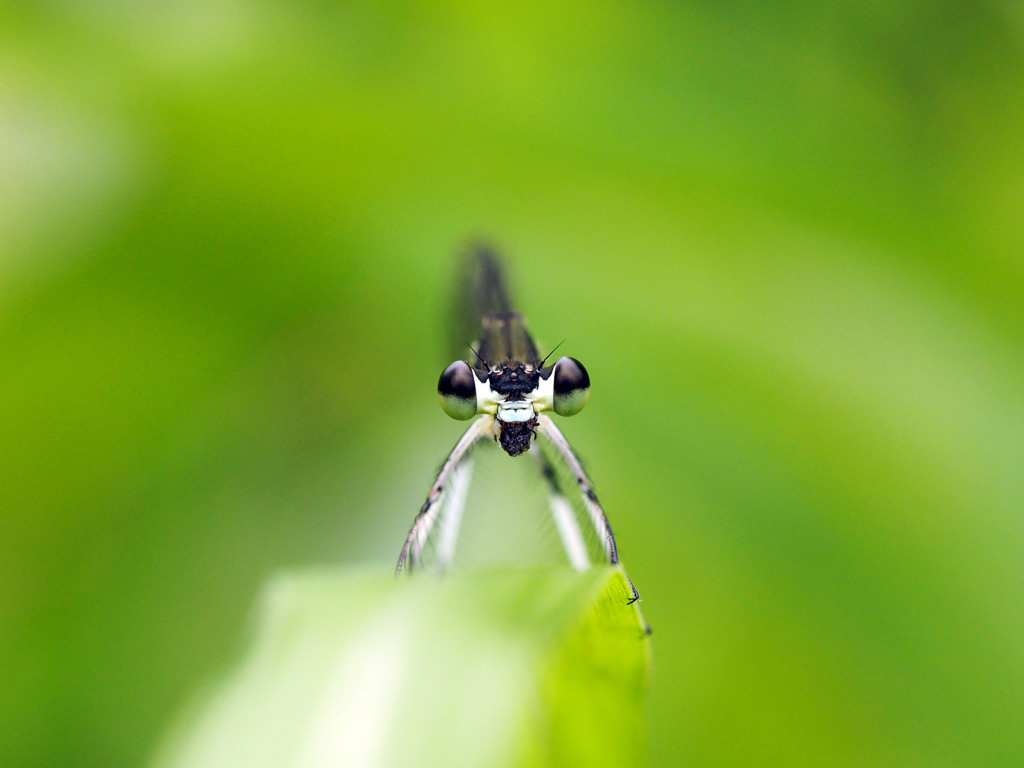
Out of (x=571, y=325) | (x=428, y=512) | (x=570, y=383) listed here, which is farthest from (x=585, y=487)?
Answer: (x=571, y=325)

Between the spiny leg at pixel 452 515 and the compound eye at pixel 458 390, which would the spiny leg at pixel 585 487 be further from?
the spiny leg at pixel 452 515

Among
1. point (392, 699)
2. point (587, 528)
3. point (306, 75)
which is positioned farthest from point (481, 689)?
point (306, 75)

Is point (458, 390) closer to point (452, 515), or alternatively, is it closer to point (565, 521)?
point (452, 515)

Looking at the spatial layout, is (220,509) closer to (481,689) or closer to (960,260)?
(481,689)

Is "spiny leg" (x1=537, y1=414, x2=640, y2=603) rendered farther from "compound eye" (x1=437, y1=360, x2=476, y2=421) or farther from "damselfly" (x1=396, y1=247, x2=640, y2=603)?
"compound eye" (x1=437, y1=360, x2=476, y2=421)

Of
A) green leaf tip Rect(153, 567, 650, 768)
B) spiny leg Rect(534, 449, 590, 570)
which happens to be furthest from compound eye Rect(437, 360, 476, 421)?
green leaf tip Rect(153, 567, 650, 768)

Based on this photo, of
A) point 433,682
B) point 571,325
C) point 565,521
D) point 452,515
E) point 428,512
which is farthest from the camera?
point 571,325
